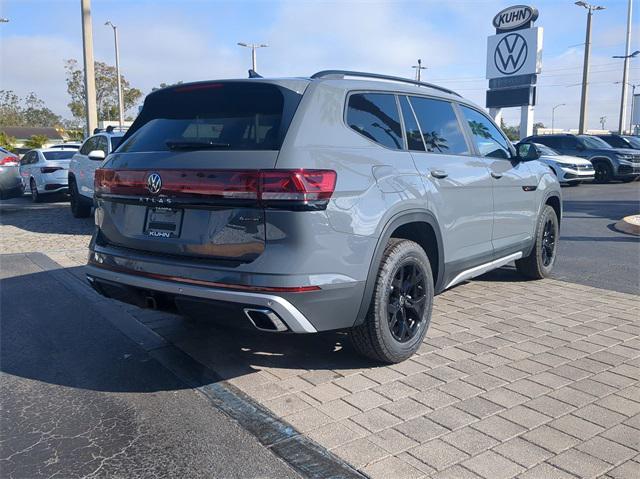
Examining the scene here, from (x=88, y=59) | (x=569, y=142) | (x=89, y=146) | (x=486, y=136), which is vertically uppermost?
(x=88, y=59)

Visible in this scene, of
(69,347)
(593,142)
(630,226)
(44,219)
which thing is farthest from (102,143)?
(593,142)

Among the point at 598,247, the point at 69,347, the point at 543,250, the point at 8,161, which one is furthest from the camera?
the point at 8,161

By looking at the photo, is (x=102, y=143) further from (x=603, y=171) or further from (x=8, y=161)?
(x=603, y=171)

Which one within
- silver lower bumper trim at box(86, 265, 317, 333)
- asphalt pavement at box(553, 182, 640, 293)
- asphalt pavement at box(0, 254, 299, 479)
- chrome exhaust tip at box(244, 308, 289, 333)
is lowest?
asphalt pavement at box(0, 254, 299, 479)

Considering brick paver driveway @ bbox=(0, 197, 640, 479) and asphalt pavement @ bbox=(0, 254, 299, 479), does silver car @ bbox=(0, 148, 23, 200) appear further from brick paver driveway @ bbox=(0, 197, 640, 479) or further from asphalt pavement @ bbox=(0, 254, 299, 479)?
brick paver driveway @ bbox=(0, 197, 640, 479)

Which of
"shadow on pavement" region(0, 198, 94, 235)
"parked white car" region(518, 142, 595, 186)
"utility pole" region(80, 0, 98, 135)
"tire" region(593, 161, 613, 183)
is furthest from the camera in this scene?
"tire" region(593, 161, 613, 183)

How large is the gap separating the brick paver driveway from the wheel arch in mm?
555

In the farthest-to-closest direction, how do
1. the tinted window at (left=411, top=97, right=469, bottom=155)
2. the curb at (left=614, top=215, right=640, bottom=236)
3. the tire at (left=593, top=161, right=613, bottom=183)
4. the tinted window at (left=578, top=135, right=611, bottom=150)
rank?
1. the tinted window at (left=578, top=135, right=611, bottom=150)
2. the tire at (left=593, top=161, right=613, bottom=183)
3. the curb at (left=614, top=215, right=640, bottom=236)
4. the tinted window at (left=411, top=97, right=469, bottom=155)

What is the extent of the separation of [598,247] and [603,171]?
14.4m

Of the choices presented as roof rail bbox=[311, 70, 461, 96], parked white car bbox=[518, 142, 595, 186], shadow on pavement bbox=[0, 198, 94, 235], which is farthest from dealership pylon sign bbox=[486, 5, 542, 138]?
roof rail bbox=[311, 70, 461, 96]

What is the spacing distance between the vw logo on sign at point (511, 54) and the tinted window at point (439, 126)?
24.0 m

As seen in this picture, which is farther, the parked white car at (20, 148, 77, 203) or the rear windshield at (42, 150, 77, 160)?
the rear windshield at (42, 150, 77, 160)

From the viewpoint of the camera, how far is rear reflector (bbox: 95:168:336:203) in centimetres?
325

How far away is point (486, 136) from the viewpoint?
5.58m
